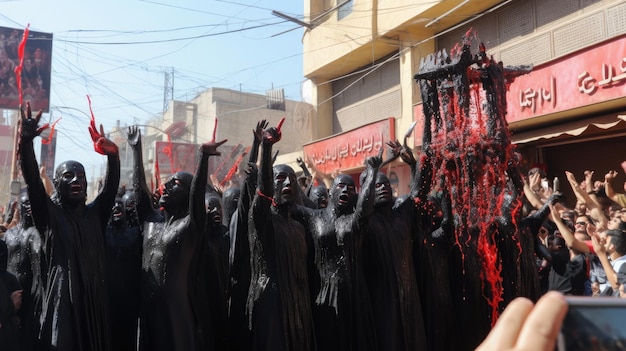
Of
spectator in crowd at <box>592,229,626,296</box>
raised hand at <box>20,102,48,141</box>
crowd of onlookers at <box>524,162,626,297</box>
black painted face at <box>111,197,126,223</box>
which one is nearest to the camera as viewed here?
raised hand at <box>20,102,48,141</box>

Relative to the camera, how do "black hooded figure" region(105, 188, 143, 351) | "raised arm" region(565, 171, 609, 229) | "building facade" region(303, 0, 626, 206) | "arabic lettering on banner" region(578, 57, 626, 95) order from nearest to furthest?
"black hooded figure" region(105, 188, 143, 351) → "raised arm" region(565, 171, 609, 229) → "arabic lettering on banner" region(578, 57, 626, 95) → "building facade" region(303, 0, 626, 206)

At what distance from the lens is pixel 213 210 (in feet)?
16.7

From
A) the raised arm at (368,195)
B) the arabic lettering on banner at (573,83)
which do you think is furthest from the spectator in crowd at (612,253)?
the arabic lettering on banner at (573,83)

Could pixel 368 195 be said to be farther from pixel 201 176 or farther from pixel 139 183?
pixel 139 183

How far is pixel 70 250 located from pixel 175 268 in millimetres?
680

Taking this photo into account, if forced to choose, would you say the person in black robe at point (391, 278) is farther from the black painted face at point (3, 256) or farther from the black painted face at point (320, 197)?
the black painted face at point (3, 256)

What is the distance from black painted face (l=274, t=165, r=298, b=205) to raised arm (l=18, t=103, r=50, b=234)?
1620 mm

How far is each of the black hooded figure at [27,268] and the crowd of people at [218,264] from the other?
0.01 metres

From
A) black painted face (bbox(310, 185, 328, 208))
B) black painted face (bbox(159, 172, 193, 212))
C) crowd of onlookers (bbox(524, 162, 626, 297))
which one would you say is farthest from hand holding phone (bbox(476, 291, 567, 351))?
crowd of onlookers (bbox(524, 162, 626, 297))

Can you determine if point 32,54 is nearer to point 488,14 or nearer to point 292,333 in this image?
point 488,14

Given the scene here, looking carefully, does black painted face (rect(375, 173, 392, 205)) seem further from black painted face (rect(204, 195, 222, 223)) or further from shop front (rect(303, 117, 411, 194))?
shop front (rect(303, 117, 411, 194))

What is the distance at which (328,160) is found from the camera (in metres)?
16.3

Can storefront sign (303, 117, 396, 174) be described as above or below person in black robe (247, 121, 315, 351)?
above

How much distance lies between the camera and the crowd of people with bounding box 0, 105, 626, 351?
3875 mm
